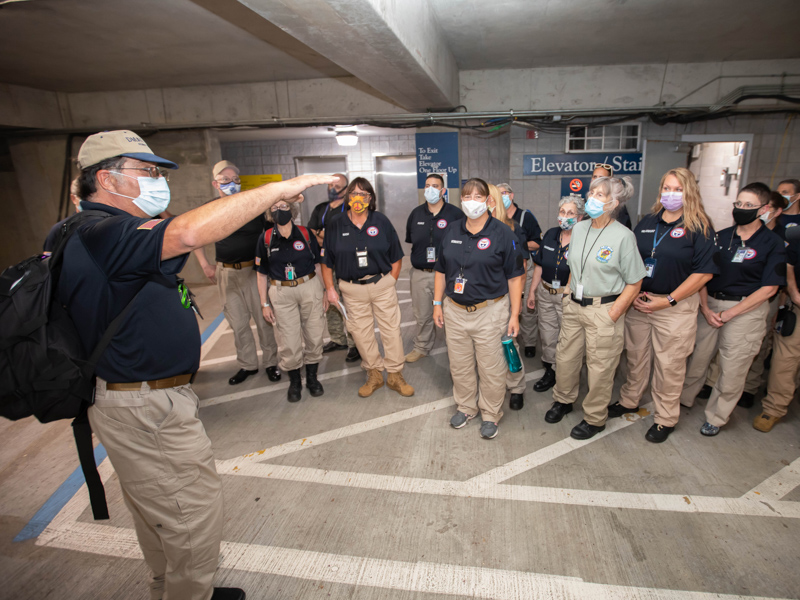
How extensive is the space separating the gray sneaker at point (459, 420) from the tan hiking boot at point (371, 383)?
0.91 m

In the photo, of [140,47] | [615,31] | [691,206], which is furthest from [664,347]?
[140,47]

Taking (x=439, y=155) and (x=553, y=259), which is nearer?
(x=553, y=259)

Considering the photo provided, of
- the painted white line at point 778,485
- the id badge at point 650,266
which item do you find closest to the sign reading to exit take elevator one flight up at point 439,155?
the id badge at point 650,266

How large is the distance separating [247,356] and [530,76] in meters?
6.76

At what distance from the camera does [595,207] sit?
9.49 feet

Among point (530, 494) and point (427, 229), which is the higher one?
point (427, 229)

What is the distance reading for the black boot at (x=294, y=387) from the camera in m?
4.02

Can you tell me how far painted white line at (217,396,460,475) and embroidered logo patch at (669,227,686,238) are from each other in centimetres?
226

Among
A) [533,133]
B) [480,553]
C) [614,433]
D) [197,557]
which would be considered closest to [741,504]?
[614,433]

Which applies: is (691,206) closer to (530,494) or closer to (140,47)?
(530,494)

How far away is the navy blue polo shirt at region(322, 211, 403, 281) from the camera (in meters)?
3.74

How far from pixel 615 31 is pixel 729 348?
4582mm

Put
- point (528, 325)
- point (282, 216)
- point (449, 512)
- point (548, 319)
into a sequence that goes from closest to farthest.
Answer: point (449, 512) < point (282, 216) < point (548, 319) < point (528, 325)

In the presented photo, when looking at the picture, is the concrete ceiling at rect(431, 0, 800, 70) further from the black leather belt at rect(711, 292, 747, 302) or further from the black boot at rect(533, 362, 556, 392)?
the black boot at rect(533, 362, 556, 392)
